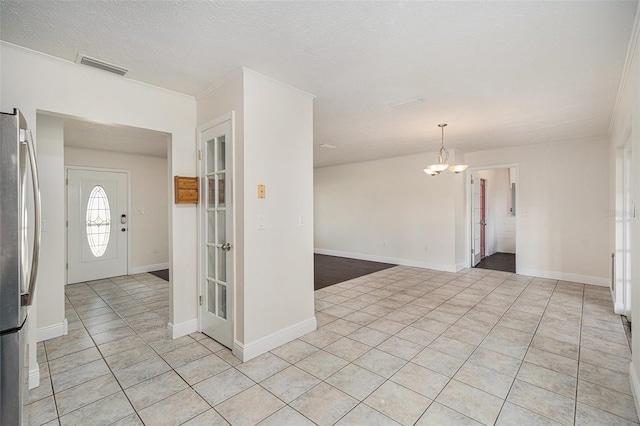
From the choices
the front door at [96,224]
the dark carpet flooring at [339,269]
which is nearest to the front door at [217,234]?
the dark carpet flooring at [339,269]

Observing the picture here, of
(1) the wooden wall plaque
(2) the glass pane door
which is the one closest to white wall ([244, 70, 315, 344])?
(2) the glass pane door

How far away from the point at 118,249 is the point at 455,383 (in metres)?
6.21

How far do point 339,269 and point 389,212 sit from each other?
189cm

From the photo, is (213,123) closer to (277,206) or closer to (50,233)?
(277,206)

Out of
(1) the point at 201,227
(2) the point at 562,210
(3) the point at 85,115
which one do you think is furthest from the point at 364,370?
(2) the point at 562,210

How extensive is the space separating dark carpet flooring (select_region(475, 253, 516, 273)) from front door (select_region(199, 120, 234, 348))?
5.80 metres

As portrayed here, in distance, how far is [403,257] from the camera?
698 cm

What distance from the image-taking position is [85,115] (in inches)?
100

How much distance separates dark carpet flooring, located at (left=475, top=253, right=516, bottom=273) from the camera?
647cm

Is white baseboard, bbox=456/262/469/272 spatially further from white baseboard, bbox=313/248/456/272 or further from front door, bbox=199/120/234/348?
front door, bbox=199/120/234/348

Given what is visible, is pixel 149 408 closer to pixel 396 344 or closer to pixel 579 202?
pixel 396 344

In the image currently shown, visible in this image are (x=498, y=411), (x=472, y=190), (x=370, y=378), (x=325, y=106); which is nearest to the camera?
(x=498, y=411)

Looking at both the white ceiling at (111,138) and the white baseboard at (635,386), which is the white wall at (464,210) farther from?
the white ceiling at (111,138)

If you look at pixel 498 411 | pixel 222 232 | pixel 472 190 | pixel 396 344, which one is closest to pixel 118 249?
pixel 222 232
